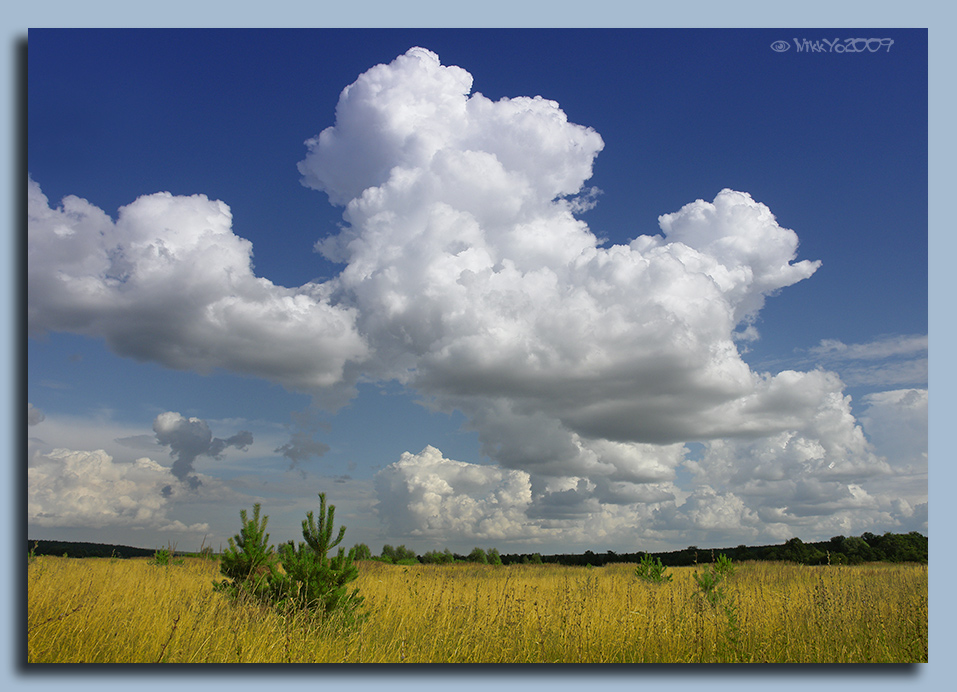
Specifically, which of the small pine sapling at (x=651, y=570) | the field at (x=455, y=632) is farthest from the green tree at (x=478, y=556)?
the field at (x=455, y=632)

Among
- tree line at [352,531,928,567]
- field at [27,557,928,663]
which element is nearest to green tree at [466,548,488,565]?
tree line at [352,531,928,567]

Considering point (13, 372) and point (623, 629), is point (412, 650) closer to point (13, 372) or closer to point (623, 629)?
point (623, 629)

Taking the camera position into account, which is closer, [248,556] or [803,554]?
[248,556]

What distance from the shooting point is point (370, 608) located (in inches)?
312

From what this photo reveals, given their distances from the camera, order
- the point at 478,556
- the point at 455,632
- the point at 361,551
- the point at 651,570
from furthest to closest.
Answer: the point at 478,556 < the point at 651,570 < the point at 361,551 < the point at 455,632

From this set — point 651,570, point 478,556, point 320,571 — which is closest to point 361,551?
point 320,571

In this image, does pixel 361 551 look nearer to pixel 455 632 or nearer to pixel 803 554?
pixel 455 632

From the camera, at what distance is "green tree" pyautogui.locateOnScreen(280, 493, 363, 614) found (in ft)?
20.3

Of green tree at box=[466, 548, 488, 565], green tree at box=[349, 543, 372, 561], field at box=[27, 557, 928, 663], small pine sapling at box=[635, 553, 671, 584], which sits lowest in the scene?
green tree at box=[466, 548, 488, 565]

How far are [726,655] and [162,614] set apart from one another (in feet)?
21.0

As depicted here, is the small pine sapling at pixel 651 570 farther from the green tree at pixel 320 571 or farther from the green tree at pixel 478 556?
the green tree at pixel 478 556

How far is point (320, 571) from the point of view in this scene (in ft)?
20.8

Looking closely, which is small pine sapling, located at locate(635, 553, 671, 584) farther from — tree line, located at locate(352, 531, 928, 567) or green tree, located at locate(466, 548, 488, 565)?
green tree, located at locate(466, 548, 488, 565)

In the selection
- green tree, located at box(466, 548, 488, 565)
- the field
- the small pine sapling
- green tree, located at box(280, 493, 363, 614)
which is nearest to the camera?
the field
